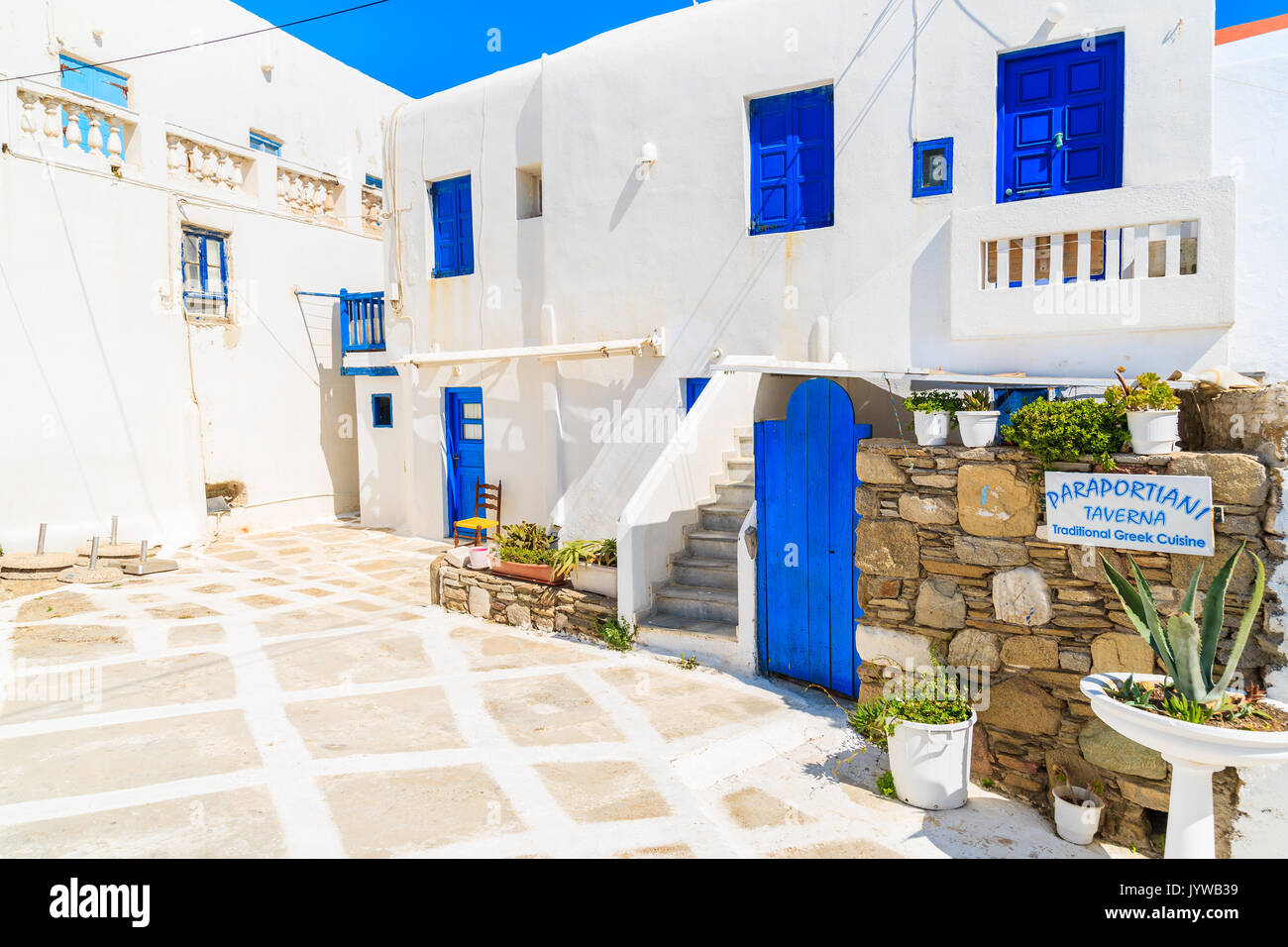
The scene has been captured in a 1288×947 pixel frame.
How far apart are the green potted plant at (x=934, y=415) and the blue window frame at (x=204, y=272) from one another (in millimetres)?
12586

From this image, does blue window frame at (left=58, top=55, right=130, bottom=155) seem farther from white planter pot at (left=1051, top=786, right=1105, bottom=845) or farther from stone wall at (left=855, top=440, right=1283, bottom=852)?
white planter pot at (left=1051, top=786, right=1105, bottom=845)

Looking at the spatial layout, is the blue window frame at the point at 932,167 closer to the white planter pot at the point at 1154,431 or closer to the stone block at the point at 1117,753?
the white planter pot at the point at 1154,431

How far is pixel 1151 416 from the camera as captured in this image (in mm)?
4555

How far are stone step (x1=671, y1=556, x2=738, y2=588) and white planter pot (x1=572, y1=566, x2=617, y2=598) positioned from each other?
68 centimetres

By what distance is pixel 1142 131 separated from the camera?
7312 millimetres

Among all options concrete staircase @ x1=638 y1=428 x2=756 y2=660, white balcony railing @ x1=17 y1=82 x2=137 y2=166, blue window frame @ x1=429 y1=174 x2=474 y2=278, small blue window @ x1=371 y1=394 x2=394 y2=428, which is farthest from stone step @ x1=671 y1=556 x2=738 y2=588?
white balcony railing @ x1=17 y1=82 x2=137 y2=166

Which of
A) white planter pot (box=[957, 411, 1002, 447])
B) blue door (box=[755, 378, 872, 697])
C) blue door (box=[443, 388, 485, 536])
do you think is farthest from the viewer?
blue door (box=[443, 388, 485, 536])

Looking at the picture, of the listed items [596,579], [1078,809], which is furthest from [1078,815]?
[596,579]

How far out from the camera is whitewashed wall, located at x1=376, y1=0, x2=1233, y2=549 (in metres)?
7.04

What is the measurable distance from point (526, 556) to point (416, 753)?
353 cm

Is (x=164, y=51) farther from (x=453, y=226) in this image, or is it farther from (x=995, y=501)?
(x=995, y=501)

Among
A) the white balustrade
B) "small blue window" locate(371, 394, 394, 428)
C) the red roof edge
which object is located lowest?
"small blue window" locate(371, 394, 394, 428)

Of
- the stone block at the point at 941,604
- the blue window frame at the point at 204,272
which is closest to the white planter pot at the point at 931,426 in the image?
the stone block at the point at 941,604
